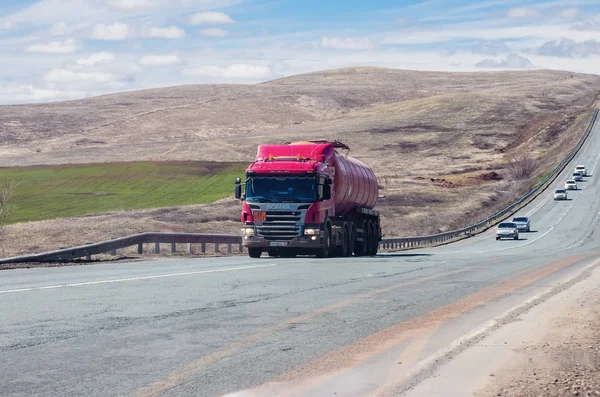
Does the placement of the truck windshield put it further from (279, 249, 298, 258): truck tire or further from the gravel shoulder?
the gravel shoulder

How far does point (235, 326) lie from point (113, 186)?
6809 cm

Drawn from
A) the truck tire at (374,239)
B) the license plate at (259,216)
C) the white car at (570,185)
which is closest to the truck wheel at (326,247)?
the license plate at (259,216)

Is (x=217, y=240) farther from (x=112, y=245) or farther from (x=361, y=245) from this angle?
(x=112, y=245)

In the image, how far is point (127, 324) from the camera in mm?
11930

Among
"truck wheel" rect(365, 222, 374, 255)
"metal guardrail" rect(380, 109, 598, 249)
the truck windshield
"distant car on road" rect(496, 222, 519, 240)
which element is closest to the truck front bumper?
the truck windshield

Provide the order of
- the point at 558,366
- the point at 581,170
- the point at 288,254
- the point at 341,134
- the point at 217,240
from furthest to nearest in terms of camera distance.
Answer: the point at 341,134 → the point at 581,170 → the point at 217,240 → the point at 288,254 → the point at 558,366

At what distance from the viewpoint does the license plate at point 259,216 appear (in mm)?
30625

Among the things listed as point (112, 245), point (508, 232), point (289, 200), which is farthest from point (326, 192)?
point (508, 232)

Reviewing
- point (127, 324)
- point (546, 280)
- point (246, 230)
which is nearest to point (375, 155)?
point (246, 230)

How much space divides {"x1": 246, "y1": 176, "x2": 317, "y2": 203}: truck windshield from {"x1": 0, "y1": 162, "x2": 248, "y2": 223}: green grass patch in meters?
29.5

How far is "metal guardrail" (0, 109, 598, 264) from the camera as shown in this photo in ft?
88.4

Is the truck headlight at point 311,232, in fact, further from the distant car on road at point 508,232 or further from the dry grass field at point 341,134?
the distant car on road at point 508,232

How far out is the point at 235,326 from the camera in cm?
1208

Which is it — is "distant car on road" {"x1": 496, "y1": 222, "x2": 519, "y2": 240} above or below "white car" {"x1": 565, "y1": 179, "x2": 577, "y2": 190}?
below
